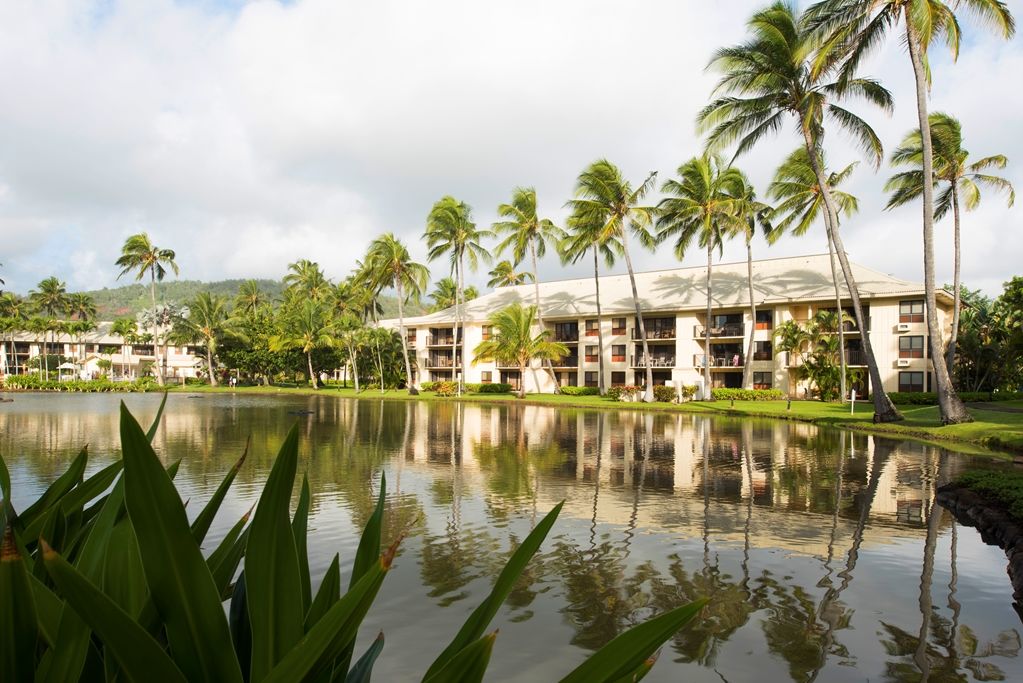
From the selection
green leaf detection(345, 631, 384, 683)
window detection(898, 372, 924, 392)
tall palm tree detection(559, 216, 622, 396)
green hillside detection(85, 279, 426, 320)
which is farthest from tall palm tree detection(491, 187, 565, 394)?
green hillside detection(85, 279, 426, 320)

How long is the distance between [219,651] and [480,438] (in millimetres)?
20839

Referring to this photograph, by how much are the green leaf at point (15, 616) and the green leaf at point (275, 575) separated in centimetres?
40

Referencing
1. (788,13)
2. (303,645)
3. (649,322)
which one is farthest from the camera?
(649,322)

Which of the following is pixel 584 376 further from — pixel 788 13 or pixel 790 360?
pixel 788 13

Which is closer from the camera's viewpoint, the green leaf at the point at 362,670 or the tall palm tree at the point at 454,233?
the green leaf at the point at 362,670

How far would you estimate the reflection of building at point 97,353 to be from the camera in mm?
81875

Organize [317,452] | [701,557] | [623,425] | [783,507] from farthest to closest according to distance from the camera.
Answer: [623,425] → [317,452] → [783,507] → [701,557]

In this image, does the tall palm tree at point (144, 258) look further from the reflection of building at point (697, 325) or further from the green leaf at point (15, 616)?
Answer: the green leaf at point (15, 616)

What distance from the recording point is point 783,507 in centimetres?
1136

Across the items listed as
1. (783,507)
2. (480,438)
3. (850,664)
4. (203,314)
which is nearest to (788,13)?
(480,438)

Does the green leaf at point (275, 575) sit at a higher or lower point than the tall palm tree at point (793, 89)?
lower

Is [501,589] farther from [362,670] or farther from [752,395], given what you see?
[752,395]

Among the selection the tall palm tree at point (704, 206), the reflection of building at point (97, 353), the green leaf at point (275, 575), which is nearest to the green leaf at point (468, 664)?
the green leaf at point (275, 575)

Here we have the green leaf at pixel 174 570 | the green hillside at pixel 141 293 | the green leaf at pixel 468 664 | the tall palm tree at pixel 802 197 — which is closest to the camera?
the green leaf at pixel 174 570
